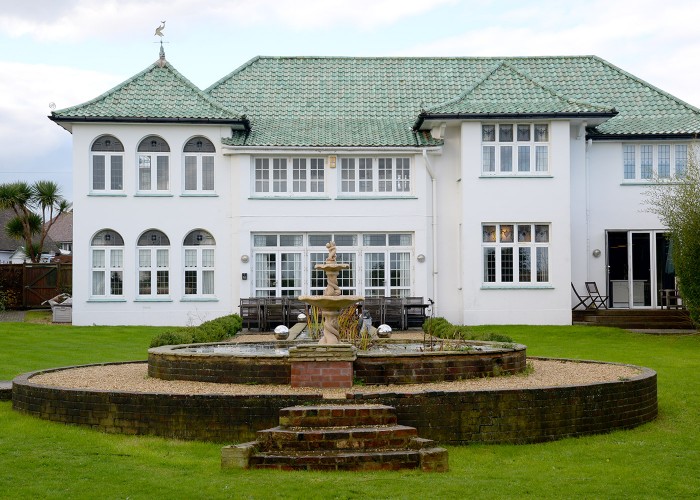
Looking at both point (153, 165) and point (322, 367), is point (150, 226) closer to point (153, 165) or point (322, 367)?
point (153, 165)

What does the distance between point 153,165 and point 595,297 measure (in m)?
14.5

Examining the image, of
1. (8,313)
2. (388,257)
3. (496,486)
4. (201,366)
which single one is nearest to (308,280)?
(388,257)

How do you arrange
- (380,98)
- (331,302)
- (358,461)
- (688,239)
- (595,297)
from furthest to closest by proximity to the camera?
(380,98) → (595,297) → (688,239) → (331,302) → (358,461)

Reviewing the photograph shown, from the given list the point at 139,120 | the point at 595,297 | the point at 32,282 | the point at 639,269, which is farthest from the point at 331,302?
the point at 32,282

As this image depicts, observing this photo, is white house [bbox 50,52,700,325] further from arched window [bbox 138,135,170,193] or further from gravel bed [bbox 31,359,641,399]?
gravel bed [bbox 31,359,641,399]

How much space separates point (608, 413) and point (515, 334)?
14.1m

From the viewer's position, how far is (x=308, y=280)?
101 ft

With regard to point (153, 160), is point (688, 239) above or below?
below

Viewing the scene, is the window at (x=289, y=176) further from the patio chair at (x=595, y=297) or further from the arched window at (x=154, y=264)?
the patio chair at (x=595, y=297)

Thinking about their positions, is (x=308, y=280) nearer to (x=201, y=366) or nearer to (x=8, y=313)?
(x=8, y=313)

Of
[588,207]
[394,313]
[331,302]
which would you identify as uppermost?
[588,207]

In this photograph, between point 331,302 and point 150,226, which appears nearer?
point 331,302

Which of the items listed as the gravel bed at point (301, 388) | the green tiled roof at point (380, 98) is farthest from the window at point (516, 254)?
the gravel bed at point (301, 388)

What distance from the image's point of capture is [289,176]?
3081cm
